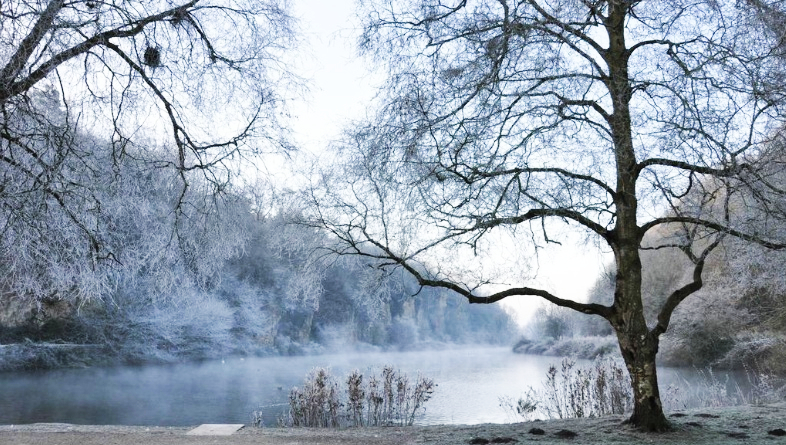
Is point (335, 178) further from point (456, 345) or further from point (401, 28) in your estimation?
point (456, 345)

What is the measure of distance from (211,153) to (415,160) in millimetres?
2197

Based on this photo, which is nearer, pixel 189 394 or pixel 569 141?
pixel 569 141

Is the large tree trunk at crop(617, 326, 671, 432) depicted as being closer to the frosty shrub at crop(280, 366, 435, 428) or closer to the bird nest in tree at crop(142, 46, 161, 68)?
the frosty shrub at crop(280, 366, 435, 428)

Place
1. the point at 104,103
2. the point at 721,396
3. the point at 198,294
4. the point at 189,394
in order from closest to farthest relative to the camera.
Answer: the point at 104,103
the point at 721,396
the point at 189,394
the point at 198,294

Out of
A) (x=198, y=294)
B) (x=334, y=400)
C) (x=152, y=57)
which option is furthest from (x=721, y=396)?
(x=198, y=294)

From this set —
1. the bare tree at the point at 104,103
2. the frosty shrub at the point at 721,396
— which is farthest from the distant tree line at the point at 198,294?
the frosty shrub at the point at 721,396

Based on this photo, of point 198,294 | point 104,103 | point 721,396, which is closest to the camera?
point 104,103

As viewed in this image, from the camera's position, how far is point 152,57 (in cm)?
577

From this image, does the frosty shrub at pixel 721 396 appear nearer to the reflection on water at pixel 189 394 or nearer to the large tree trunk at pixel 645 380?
the reflection on water at pixel 189 394

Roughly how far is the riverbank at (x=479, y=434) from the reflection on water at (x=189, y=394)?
310cm

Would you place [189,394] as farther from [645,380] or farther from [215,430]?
[645,380]

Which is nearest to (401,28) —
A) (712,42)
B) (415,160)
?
(415,160)

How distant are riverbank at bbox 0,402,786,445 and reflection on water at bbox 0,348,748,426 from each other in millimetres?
3097

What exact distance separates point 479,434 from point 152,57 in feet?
15.5
